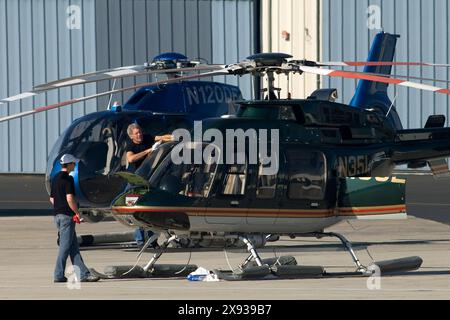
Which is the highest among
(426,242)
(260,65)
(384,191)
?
(260,65)

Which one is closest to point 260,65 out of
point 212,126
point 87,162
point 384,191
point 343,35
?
point 212,126

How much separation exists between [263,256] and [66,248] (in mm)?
3834

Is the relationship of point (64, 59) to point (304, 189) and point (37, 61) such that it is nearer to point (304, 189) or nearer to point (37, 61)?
point (37, 61)

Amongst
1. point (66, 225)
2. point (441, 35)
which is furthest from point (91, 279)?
point (441, 35)

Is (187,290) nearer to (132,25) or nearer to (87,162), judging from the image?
(87,162)

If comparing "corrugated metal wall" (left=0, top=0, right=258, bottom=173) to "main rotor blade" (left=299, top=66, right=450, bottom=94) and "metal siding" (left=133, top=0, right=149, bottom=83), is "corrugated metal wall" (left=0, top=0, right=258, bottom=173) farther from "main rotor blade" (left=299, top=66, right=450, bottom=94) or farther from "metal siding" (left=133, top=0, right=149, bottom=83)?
"main rotor blade" (left=299, top=66, right=450, bottom=94)

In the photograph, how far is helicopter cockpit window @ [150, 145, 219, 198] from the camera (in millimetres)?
14859

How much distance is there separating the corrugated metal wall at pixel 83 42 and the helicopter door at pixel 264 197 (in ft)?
74.3

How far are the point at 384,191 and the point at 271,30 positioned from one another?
2299 cm

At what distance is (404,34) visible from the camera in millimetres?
37344

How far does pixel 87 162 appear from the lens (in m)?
18.9

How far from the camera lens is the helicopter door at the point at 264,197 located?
15039mm

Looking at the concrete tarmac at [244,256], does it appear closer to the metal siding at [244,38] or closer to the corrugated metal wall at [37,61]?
the corrugated metal wall at [37,61]

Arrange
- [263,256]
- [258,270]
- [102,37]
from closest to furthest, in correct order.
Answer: [258,270]
[263,256]
[102,37]
